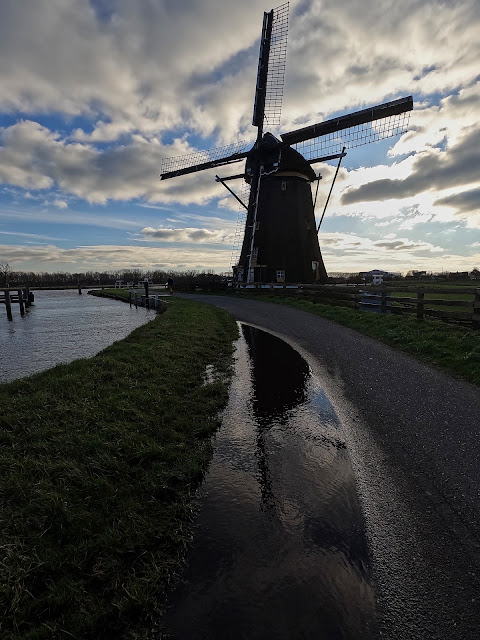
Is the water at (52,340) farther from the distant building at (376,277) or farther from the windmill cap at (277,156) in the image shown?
the distant building at (376,277)

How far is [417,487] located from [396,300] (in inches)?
479

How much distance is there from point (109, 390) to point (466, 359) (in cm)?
799

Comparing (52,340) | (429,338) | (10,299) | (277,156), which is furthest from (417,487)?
(277,156)

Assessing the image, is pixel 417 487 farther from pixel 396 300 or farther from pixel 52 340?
pixel 52 340

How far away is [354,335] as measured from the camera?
1265 centimetres

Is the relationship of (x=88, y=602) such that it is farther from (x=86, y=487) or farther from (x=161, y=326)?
(x=161, y=326)

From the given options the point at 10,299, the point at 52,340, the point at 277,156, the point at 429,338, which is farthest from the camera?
the point at 277,156

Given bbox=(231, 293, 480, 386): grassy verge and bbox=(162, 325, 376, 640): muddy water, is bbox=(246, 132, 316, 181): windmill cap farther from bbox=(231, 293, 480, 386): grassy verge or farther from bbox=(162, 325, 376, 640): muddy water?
bbox=(162, 325, 376, 640): muddy water

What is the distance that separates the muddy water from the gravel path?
0.22 m

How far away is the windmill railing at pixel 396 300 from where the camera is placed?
11.0 m

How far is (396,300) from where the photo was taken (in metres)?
14.8

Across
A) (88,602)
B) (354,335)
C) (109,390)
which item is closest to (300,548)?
(88,602)

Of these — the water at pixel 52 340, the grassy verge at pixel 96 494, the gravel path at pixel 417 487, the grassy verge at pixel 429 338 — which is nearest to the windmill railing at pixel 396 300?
the grassy verge at pixel 429 338

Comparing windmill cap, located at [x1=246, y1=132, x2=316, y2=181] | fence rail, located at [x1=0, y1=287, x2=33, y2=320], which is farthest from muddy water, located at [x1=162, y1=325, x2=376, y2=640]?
windmill cap, located at [x1=246, y1=132, x2=316, y2=181]
